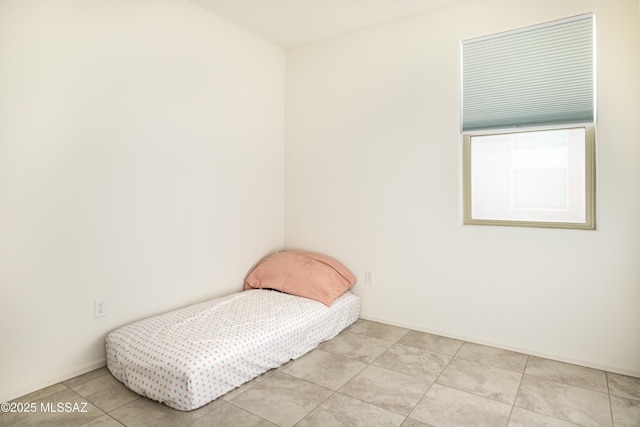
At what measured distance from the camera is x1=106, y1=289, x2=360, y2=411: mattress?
2.11 metres

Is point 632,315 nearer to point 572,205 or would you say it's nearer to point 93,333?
point 572,205

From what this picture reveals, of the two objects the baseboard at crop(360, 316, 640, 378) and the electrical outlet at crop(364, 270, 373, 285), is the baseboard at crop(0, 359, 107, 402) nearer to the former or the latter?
the electrical outlet at crop(364, 270, 373, 285)

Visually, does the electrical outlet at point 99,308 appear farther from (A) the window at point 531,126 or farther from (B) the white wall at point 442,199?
(A) the window at point 531,126

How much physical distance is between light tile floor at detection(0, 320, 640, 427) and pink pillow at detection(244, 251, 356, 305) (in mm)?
561

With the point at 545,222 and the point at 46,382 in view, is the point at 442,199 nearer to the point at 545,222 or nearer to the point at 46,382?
the point at 545,222

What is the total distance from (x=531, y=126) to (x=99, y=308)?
325 centimetres

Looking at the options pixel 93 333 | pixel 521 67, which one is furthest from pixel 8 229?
pixel 521 67

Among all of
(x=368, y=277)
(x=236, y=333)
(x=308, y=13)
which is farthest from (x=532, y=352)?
(x=308, y=13)

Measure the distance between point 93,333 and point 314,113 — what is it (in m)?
2.62

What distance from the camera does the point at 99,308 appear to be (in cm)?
256

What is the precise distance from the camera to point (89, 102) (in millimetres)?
2479

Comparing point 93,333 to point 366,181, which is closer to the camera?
point 93,333

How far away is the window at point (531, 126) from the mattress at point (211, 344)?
156 centimetres

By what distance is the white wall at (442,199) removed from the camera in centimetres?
253
